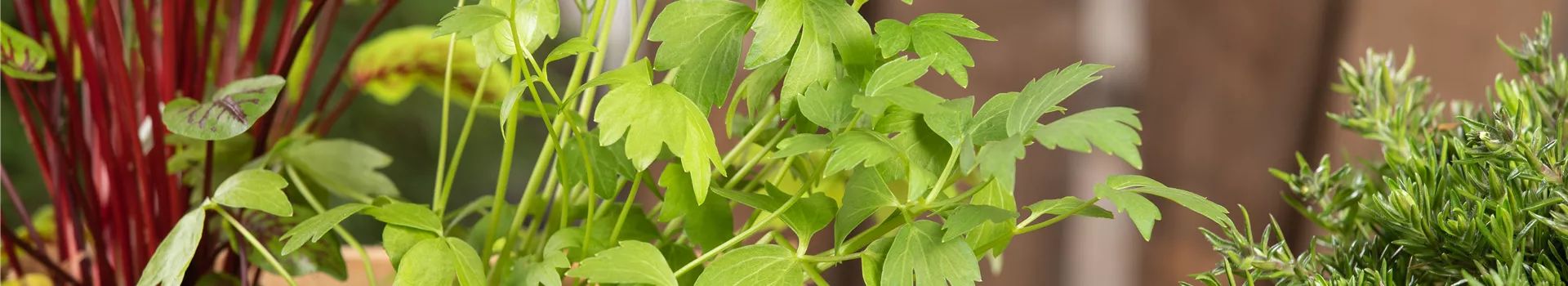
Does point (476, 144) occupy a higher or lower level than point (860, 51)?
lower

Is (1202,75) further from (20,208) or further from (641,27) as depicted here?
(20,208)

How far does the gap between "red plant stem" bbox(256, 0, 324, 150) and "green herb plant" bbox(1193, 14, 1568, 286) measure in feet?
0.98

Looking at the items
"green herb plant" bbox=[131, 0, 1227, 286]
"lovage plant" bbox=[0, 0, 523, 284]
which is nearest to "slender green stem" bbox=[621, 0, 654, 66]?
"green herb plant" bbox=[131, 0, 1227, 286]

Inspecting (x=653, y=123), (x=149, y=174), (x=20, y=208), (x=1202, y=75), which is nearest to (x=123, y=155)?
(x=149, y=174)

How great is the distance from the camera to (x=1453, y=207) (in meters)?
0.24


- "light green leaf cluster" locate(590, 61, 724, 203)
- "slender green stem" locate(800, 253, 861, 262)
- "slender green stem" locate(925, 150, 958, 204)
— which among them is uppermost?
"light green leaf cluster" locate(590, 61, 724, 203)

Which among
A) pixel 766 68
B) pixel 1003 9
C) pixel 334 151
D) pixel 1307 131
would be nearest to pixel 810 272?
pixel 766 68

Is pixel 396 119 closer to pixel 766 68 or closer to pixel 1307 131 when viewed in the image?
pixel 1307 131

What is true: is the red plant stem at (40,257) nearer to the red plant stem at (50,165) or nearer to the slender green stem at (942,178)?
the red plant stem at (50,165)

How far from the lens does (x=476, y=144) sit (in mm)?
1801

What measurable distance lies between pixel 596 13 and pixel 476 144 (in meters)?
1.62

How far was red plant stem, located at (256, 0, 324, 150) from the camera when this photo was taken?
331 mm

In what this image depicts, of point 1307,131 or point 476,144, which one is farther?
point 476,144

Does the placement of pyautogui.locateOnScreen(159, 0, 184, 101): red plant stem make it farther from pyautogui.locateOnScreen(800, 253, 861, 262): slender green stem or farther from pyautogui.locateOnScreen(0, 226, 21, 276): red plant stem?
pyautogui.locateOnScreen(800, 253, 861, 262): slender green stem
